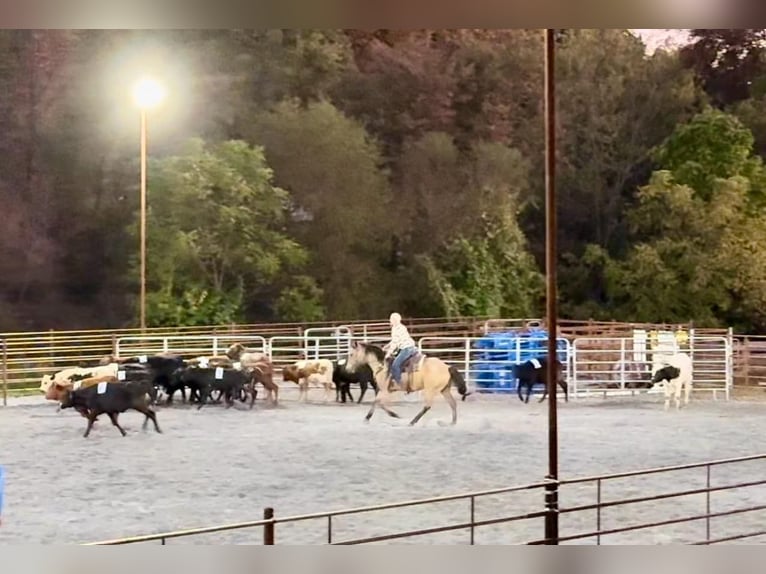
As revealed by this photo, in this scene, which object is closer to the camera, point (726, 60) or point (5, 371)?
point (5, 371)

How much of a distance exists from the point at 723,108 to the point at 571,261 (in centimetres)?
48

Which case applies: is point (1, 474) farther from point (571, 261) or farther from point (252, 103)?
point (571, 261)

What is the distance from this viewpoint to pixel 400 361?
235 centimetres

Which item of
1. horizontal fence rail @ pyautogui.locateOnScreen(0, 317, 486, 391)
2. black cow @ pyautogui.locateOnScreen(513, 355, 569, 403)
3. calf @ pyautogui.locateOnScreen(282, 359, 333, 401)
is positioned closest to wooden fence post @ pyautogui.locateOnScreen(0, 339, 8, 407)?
horizontal fence rail @ pyautogui.locateOnScreen(0, 317, 486, 391)

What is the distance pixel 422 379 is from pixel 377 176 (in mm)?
452

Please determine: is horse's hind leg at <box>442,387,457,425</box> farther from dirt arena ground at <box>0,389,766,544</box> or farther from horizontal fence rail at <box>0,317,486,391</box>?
horizontal fence rail at <box>0,317,486,391</box>

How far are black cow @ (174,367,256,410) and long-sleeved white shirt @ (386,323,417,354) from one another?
31 cm

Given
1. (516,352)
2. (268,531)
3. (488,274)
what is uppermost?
(488,274)

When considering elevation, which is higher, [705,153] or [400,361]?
[705,153]

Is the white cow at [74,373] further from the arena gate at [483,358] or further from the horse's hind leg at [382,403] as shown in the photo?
the arena gate at [483,358]

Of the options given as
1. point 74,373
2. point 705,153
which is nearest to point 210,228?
point 74,373

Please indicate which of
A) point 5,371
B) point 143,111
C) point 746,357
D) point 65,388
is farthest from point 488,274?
point 5,371

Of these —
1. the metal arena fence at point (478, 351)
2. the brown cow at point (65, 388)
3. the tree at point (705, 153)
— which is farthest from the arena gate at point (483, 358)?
the brown cow at point (65, 388)

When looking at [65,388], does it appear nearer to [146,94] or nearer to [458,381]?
[146,94]
